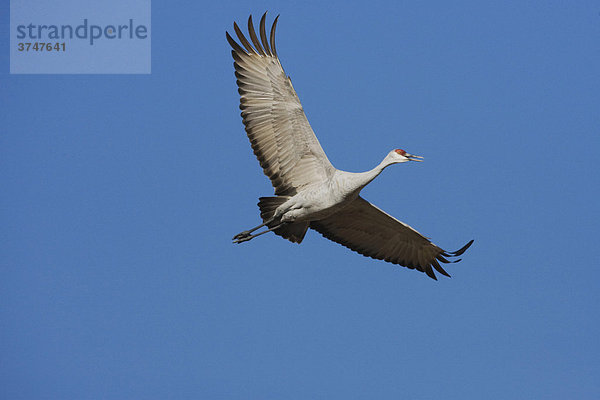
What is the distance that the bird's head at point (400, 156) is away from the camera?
14.3 metres

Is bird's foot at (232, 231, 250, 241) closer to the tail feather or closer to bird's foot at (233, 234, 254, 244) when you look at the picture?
bird's foot at (233, 234, 254, 244)

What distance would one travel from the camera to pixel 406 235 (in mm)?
16344

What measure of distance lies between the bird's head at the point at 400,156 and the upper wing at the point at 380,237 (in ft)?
4.45

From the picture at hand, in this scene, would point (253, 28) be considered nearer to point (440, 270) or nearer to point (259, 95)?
point (259, 95)

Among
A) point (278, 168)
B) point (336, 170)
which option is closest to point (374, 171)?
point (336, 170)

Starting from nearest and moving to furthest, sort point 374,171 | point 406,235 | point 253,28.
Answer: point 374,171 → point 253,28 → point 406,235

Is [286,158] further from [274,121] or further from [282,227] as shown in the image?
[282,227]

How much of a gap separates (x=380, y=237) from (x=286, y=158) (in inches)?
106

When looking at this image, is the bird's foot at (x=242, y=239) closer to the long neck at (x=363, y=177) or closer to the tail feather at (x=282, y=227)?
the tail feather at (x=282, y=227)

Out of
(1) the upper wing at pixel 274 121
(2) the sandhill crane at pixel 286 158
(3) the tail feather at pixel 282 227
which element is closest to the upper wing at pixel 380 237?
(2) the sandhill crane at pixel 286 158

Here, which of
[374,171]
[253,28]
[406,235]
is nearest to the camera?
[374,171]

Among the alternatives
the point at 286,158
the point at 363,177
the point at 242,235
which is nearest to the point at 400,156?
the point at 363,177

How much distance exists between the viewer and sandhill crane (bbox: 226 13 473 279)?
47.6 feet

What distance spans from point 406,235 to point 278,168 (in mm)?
2940
